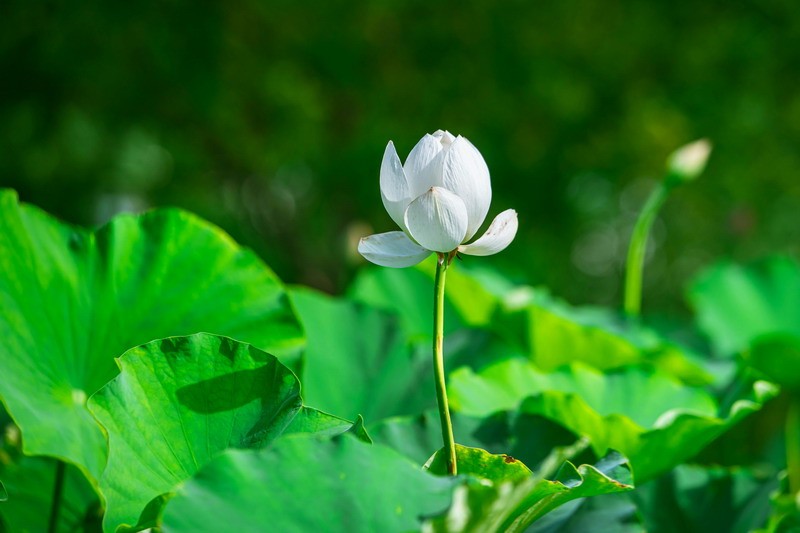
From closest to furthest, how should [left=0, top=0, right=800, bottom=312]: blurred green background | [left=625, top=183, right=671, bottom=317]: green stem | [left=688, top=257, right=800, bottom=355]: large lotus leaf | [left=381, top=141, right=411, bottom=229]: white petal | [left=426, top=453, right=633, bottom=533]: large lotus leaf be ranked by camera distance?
[left=426, top=453, right=633, bottom=533]: large lotus leaf
[left=381, top=141, right=411, bottom=229]: white petal
[left=625, top=183, right=671, bottom=317]: green stem
[left=688, top=257, right=800, bottom=355]: large lotus leaf
[left=0, top=0, right=800, bottom=312]: blurred green background

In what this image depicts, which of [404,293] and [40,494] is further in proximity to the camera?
[404,293]

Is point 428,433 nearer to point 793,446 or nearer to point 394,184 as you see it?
point 394,184

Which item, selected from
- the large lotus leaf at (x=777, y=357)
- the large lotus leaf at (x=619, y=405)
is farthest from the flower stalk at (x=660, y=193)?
the large lotus leaf at (x=619, y=405)

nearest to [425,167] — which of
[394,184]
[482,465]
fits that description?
[394,184]

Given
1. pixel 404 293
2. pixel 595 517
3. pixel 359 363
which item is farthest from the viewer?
pixel 404 293

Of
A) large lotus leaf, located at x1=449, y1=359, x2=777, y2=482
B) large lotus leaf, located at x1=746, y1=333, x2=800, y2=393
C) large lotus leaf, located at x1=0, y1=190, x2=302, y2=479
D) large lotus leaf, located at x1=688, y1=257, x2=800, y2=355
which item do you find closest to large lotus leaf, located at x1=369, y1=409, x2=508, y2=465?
large lotus leaf, located at x1=449, y1=359, x2=777, y2=482

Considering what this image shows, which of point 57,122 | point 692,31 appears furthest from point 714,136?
point 57,122

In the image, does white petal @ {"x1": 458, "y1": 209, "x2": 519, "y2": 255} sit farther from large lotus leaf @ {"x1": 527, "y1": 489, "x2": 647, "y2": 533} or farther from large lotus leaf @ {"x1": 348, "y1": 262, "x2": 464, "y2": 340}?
large lotus leaf @ {"x1": 348, "y1": 262, "x2": 464, "y2": 340}
